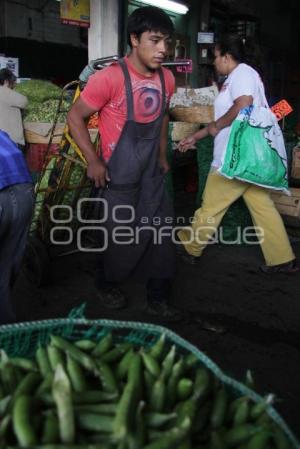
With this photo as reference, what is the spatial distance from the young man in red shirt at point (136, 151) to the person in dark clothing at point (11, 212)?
761 mm

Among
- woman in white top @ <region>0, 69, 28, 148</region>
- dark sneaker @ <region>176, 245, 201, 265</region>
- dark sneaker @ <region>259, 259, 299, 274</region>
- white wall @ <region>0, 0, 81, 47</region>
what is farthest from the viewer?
white wall @ <region>0, 0, 81, 47</region>

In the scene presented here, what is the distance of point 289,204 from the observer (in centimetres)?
610

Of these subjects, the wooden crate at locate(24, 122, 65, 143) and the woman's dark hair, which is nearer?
the woman's dark hair

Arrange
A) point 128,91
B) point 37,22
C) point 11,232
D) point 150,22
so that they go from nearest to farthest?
point 11,232, point 150,22, point 128,91, point 37,22

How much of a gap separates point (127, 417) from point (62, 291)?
3.12m

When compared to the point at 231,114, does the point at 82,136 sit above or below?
below

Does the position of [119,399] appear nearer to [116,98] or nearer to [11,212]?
[11,212]

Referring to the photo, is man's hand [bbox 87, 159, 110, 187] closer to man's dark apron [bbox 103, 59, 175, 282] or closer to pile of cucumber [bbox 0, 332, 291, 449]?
man's dark apron [bbox 103, 59, 175, 282]

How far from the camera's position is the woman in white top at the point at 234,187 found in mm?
4527

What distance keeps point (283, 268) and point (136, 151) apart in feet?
7.11

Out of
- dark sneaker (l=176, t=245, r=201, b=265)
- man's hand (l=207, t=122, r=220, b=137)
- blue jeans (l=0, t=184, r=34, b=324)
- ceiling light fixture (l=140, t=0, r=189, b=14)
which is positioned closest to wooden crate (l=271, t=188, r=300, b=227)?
dark sneaker (l=176, t=245, r=201, b=265)

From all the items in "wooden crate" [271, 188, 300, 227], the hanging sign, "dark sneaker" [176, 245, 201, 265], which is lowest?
"dark sneaker" [176, 245, 201, 265]

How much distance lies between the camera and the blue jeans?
277cm

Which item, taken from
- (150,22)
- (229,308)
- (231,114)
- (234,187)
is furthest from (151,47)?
(229,308)
